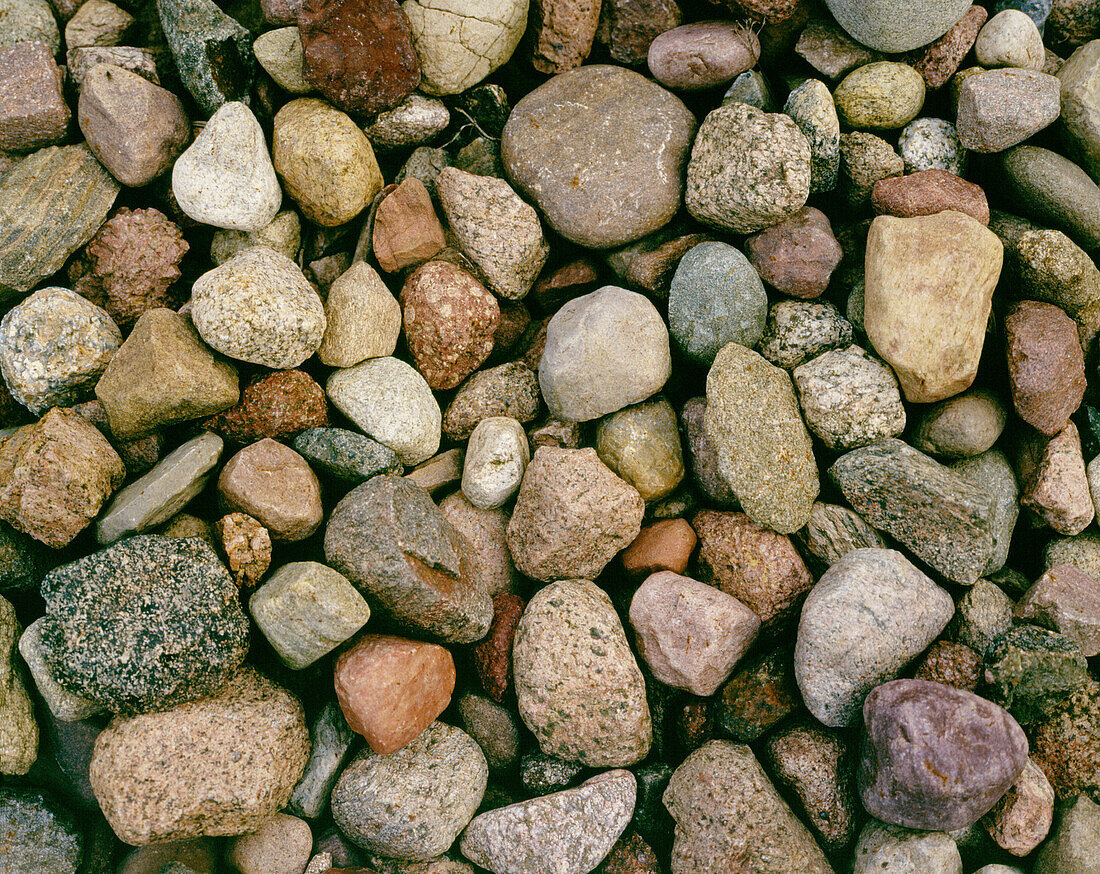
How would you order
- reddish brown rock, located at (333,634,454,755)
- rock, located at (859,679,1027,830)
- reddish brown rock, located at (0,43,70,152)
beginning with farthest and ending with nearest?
reddish brown rock, located at (0,43,70,152)
reddish brown rock, located at (333,634,454,755)
rock, located at (859,679,1027,830)

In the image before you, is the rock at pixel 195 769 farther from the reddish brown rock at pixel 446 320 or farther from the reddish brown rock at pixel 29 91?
the reddish brown rock at pixel 29 91

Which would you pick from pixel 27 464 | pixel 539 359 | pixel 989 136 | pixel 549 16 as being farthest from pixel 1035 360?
pixel 27 464

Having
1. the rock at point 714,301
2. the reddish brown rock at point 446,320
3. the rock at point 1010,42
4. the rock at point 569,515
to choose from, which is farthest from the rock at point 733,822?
the rock at point 1010,42

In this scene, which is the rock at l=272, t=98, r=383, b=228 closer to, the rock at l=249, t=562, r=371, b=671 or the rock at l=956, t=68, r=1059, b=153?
the rock at l=249, t=562, r=371, b=671

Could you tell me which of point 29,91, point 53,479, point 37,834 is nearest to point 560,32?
point 29,91

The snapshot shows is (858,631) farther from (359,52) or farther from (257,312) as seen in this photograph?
(359,52)

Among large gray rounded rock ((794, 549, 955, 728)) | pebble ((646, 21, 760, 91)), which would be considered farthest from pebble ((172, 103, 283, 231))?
large gray rounded rock ((794, 549, 955, 728))
